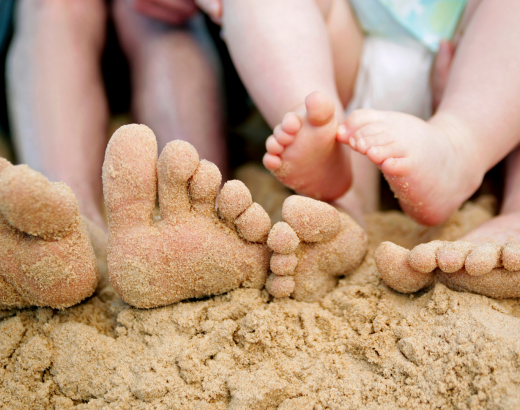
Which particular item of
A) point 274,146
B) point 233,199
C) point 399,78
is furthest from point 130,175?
point 399,78

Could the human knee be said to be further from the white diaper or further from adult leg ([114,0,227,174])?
the white diaper

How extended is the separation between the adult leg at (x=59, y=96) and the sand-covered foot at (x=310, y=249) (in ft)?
1.59

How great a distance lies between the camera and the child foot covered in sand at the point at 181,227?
66 centimetres

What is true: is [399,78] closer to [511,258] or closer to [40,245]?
[511,258]

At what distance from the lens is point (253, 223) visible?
0.69m

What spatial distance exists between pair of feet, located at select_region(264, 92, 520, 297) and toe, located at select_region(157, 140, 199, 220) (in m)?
0.19

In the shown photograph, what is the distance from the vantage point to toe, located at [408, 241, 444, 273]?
666 mm

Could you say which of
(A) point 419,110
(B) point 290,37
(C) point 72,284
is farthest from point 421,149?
(C) point 72,284

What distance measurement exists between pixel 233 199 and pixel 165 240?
123 millimetres

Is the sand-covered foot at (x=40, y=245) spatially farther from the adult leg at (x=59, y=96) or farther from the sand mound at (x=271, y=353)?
the adult leg at (x=59, y=96)

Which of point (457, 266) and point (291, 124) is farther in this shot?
point (291, 124)

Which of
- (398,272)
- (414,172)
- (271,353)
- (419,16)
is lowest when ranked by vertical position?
(271,353)

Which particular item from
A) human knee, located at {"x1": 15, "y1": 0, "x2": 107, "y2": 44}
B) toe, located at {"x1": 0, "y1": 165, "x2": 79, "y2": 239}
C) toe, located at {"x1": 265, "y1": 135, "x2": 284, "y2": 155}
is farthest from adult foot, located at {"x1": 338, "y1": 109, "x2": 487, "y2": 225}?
human knee, located at {"x1": 15, "y1": 0, "x2": 107, "y2": 44}

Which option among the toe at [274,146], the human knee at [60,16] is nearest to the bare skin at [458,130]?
the toe at [274,146]
